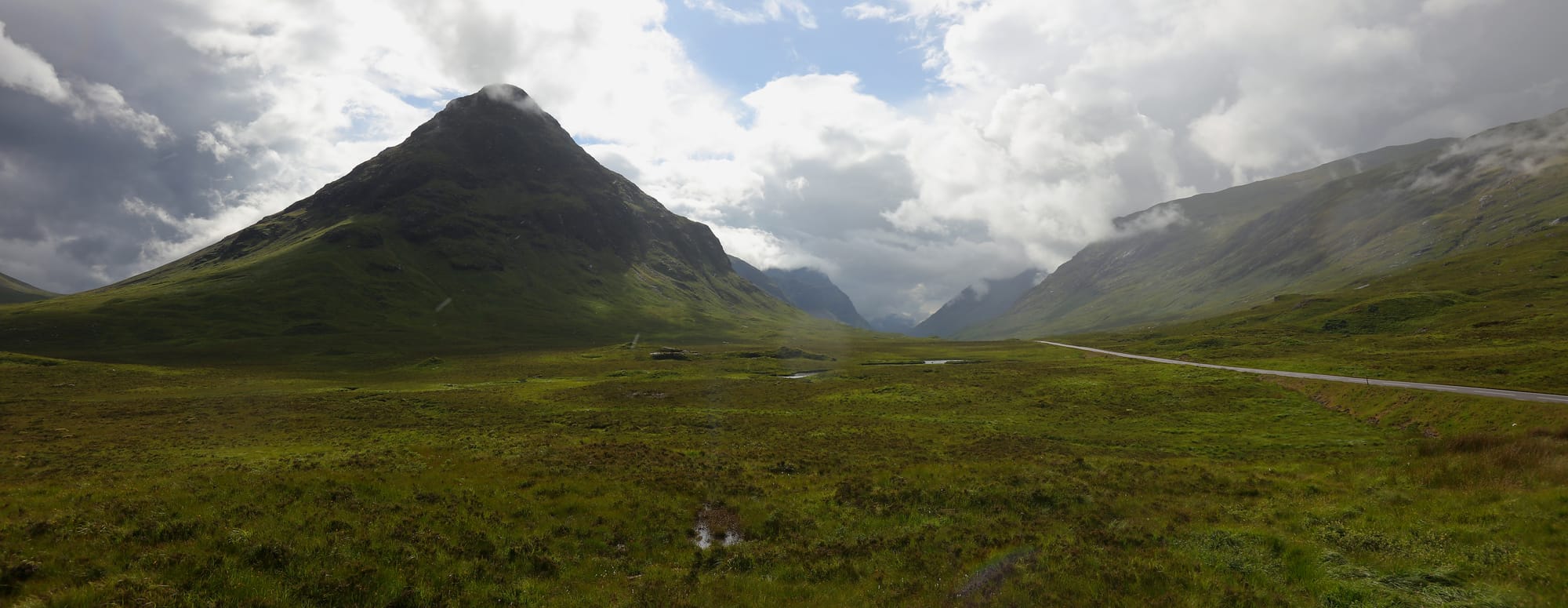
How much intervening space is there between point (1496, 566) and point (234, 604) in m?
29.1

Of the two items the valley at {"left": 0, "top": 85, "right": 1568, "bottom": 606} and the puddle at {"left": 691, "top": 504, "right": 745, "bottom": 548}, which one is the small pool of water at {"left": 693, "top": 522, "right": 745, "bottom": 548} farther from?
the valley at {"left": 0, "top": 85, "right": 1568, "bottom": 606}

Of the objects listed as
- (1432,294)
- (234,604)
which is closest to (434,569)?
(234,604)

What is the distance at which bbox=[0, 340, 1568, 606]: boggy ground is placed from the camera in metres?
14.0

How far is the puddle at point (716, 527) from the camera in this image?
68.9 feet

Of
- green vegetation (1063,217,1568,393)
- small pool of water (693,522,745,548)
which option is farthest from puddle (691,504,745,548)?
green vegetation (1063,217,1568,393)

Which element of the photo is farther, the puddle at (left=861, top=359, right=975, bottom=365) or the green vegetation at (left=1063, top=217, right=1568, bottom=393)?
the puddle at (left=861, top=359, right=975, bottom=365)

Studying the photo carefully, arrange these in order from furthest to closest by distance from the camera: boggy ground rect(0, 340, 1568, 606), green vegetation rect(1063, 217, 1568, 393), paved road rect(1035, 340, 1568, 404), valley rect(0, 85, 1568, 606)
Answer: green vegetation rect(1063, 217, 1568, 393)
paved road rect(1035, 340, 1568, 404)
valley rect(0, 85, 1568, 606)
boggy ground rect(0, 340, 1568, 606)

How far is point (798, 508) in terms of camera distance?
24.2 m

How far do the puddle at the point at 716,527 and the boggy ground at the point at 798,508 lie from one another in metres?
0.21

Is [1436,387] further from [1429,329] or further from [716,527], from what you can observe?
[1429,329]

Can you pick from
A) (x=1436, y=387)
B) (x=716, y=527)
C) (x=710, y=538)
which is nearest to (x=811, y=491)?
(x=716, y=527)

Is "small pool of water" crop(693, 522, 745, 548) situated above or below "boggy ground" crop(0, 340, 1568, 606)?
below

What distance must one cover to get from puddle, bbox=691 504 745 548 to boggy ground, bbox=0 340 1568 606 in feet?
0.68

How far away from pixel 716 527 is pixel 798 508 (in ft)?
12.5
